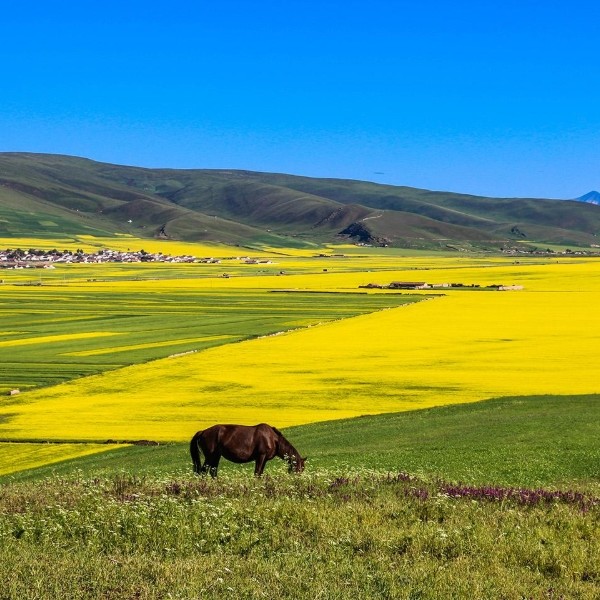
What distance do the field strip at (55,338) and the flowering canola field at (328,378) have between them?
34.4 feet

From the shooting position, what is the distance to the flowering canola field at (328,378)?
1341 inches

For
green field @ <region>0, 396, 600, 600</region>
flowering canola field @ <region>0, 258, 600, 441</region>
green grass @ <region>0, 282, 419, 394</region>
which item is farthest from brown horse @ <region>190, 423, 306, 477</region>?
green grass @ <region>0, 282, 419, 394</region>

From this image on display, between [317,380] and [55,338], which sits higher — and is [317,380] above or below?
above

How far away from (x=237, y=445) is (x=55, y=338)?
42.5m

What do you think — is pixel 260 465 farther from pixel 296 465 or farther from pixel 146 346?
pixel 146 346

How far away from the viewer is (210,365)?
48188 millimetres

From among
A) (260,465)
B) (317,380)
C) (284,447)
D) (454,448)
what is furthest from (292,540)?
(317,380)

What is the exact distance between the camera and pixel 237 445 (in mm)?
20297

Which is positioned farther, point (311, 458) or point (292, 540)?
point (311, 458)

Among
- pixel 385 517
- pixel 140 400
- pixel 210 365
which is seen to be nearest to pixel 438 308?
pixel 210 365

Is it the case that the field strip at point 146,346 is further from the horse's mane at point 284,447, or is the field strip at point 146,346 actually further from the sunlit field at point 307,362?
the horse's mane at point 284,447

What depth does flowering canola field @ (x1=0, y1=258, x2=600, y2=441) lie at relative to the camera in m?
34.1

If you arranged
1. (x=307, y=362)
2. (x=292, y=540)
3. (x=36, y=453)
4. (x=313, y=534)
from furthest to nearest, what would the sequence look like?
(x=307, y=362), (x=36, y=453), (x=313, y=534), (x=292, y=540)

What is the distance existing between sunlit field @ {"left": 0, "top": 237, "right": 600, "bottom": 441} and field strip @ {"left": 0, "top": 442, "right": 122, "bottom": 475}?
103cm
